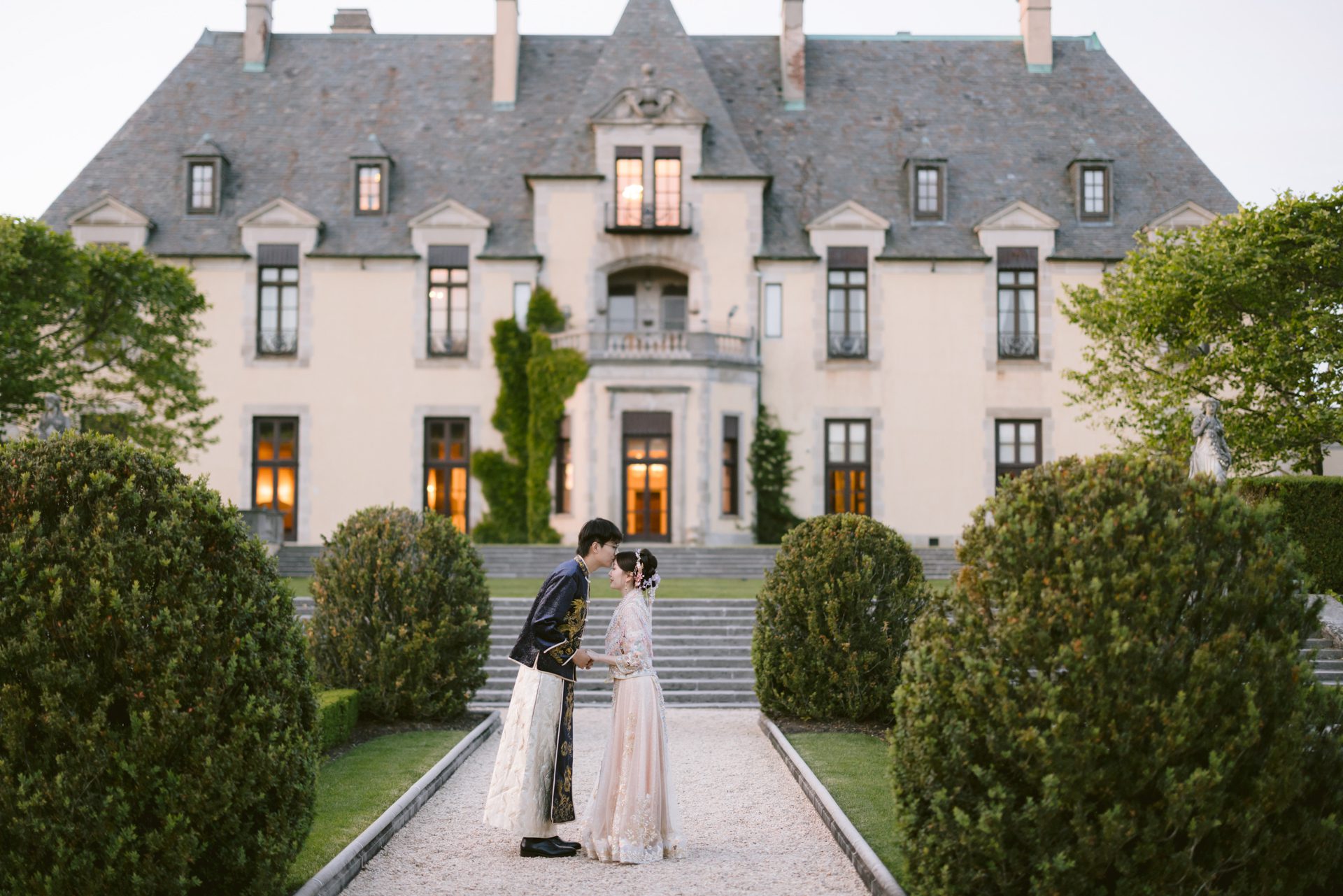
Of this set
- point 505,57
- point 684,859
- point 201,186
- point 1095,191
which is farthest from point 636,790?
point 505,57

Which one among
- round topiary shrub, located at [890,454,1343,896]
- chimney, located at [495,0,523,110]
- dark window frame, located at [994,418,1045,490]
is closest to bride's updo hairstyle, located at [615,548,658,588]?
round topiary shrub, located at [890,454,1343,896]

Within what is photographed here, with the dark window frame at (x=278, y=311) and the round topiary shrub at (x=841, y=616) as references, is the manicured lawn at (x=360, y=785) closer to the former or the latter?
the round topiary shrub at (x=841, y=616)

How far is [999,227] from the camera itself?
33.4 meters

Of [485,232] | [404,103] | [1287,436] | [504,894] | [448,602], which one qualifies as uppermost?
[404,103]

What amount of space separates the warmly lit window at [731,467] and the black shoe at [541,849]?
79.9 ft

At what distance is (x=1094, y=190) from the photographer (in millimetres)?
34219

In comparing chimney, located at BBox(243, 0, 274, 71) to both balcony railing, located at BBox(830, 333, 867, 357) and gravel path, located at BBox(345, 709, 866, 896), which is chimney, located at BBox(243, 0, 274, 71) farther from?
gravel path, located at BBox(345, 709, 866, 896)

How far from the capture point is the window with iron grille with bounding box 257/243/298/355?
109 feet

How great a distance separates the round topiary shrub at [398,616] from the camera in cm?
1284

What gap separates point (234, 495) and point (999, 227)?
21502 mm

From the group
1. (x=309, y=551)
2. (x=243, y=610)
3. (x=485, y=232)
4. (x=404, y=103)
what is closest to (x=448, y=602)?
(x=243, y=610)

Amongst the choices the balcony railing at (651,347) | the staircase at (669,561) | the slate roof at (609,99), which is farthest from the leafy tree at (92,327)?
the balcony railing at (651,347)

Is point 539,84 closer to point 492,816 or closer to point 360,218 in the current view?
point 360,218

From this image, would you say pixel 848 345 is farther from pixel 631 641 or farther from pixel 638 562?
pixel 631 641
